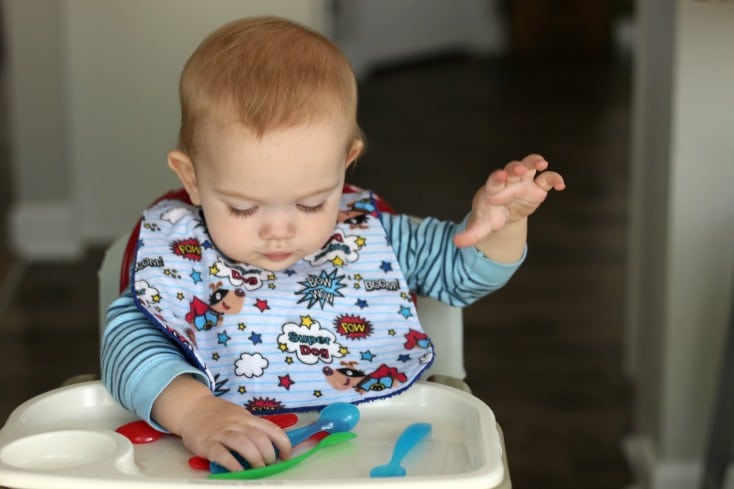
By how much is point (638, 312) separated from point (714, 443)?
66cm

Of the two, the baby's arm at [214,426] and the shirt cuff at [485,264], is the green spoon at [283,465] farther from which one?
the shirt cuff at [485,264]

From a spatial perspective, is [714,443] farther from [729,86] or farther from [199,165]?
[199,165]

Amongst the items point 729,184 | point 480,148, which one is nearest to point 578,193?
point 480,148

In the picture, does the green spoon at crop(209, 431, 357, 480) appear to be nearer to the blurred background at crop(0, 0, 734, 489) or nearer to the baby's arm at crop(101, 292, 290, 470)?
the baby's arm at crop(101, 292, 290, 470)

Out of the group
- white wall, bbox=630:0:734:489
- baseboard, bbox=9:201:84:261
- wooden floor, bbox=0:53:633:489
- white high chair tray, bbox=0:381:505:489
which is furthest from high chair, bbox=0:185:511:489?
baseboard, bbox=9:201:84:261

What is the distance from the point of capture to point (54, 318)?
3.16 meters

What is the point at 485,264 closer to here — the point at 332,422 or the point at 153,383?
the point at 332,422

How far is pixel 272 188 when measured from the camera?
1210 millimetres

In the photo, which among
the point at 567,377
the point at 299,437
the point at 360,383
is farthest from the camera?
the point at 567,377

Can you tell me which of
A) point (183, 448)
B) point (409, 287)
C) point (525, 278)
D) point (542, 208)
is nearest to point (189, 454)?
point (183, 448)

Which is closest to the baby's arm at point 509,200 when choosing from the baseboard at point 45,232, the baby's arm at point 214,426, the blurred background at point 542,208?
the baby's arm at point 214,426

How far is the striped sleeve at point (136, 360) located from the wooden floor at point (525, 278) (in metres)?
1.10

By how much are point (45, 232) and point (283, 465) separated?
266cm

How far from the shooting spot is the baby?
47.4 inches
